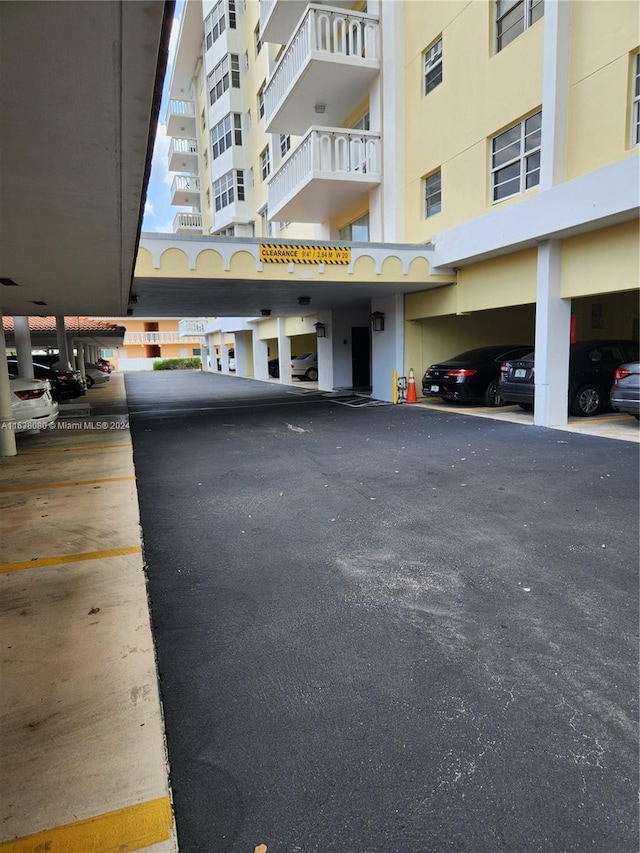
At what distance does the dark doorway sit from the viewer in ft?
66.5

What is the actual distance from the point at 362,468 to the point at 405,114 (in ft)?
37.5

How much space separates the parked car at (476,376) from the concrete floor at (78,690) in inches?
372

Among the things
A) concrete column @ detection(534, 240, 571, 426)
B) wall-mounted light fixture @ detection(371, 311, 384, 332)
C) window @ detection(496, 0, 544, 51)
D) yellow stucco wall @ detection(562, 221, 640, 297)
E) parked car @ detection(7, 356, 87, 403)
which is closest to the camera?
yellow stucco wall @ detection(562, 221, 640, 297)

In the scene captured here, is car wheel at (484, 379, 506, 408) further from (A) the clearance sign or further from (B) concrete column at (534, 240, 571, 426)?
(A) the clearance sign

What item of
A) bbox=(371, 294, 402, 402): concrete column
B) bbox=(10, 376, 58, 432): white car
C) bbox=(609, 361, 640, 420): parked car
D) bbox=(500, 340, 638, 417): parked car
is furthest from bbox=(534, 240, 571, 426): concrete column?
bbox=(10, 376, 58, 432): white car

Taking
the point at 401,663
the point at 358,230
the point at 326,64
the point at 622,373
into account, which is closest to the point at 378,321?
the point at 358,230

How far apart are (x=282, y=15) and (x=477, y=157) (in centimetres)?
944

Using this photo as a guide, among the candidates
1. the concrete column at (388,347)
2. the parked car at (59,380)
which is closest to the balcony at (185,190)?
Answer: the parked car at (59,380)

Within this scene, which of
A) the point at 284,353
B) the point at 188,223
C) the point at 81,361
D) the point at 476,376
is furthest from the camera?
the point at 188,223

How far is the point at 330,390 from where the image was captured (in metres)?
19.7

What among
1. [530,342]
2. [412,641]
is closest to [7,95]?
[412,641]

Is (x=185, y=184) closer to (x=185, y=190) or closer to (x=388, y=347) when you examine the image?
(x=185, y=190)

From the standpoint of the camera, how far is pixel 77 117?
102 inches

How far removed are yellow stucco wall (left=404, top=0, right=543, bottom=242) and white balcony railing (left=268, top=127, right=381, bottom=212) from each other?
3.83 ft
